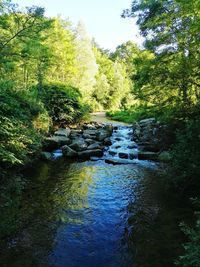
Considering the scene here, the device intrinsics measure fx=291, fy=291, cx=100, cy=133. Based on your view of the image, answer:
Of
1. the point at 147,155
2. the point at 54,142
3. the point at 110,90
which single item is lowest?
the point at 147,155

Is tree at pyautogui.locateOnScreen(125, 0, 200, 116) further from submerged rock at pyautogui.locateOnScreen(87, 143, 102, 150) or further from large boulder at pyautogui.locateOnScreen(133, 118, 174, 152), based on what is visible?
submerged rock at pyautogui.locateOnScreen(87, 143, 102, 150)

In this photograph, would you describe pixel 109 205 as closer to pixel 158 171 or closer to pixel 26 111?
pixel 158 171

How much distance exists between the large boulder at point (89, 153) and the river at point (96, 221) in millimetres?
2692

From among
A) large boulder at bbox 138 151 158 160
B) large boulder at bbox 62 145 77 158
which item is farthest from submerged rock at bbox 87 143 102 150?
large boulder at bbox 138 151 158 160

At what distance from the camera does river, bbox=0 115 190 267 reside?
5957 mm

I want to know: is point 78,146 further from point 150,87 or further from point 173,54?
point 173,54

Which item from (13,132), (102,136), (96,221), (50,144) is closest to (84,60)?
(102,136)

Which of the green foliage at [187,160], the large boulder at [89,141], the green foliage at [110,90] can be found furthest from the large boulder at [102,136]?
the green foliage at [110,90]

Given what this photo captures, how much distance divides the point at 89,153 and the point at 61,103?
6.70 metres

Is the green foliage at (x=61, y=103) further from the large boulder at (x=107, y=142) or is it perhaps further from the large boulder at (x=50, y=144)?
the large boulder at (x=107, y=142)

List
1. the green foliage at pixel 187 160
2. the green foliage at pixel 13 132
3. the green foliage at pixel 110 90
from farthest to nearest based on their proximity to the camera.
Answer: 1. the green foliage at pixel 110 90
2. the green foliage at pixel 187 160
3. the green foliage at pixel 13 132

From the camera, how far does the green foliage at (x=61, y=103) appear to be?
2003cm

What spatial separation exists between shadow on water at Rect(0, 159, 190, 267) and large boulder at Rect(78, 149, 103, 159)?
9.95 feet

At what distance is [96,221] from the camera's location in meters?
7.69
